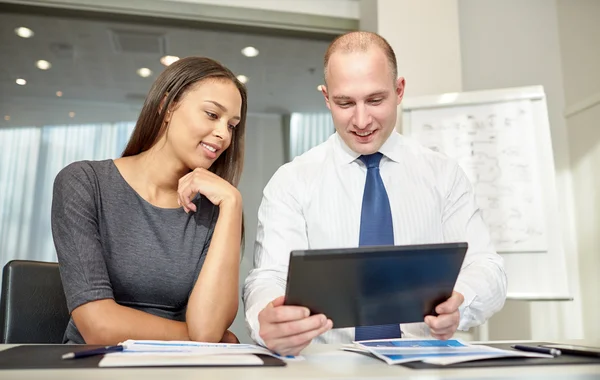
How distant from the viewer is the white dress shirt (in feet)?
4.77

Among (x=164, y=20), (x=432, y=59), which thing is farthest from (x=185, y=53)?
(x=432, y=59)

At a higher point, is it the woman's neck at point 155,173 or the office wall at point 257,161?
the office wall at point 257,161

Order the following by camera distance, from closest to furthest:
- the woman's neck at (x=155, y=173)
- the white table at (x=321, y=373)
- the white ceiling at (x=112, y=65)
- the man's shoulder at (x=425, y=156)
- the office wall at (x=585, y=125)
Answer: the white table at (x=321, y=373)
the woman's neck at (x=155, y=173)
the man's shoulder at (x=425, y=156)
the office wall at (x=585, y=125)
the white ceiling at (x=112, y=65)

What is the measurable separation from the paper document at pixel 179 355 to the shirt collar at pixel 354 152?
793 millimetres

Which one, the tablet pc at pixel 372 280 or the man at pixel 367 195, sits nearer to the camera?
the tablet pc at pixel 372 280

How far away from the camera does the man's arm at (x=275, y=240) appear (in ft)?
4.12

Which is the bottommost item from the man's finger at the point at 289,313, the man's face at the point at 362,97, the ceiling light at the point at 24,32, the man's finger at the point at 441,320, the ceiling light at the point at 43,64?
the man's finger at the point at 441,320

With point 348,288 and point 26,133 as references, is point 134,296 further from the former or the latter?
point 26,133

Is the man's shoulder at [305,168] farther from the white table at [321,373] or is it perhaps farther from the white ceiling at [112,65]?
the white ceiling at [112,65]

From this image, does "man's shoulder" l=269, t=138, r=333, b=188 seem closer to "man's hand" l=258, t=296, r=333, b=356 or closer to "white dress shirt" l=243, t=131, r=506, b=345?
"white dress shirt" l=243, t=131, r=506, b=345

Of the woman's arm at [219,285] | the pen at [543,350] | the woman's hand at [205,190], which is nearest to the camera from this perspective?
the pen at [543,350]

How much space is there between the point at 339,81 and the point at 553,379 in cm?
97

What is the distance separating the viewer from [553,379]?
0.72 meters

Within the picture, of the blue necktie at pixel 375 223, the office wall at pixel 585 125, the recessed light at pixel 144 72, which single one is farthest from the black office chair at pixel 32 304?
the office wall at pixel 585 125
